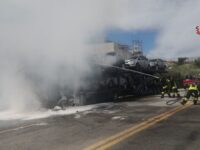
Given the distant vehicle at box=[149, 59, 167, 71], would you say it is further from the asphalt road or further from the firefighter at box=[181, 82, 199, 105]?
the asphalt road

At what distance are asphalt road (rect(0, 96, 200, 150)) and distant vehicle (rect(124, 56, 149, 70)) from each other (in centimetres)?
1185

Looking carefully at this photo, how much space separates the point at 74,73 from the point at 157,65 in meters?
14.0

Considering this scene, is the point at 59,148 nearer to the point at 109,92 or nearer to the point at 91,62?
the point at 91,62

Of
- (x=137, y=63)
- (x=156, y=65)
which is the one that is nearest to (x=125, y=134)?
(x=137, y=63)

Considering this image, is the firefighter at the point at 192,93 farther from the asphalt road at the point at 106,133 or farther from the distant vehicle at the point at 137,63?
the distant vehicle at the point at 137,63

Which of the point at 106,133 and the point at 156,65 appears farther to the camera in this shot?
the point at 156,65

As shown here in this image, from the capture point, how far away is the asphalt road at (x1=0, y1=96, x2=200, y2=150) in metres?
8.00

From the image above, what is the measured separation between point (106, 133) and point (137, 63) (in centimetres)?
1660

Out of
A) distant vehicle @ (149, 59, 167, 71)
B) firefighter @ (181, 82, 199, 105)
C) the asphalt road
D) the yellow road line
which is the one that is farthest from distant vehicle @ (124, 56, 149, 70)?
the yellow road line

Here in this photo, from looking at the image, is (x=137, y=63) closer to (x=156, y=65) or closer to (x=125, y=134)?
(x=156, y=65)

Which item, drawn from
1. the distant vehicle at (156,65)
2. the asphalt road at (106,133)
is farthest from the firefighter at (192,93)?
the distant vehicle at (156,65)

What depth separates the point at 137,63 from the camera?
84.4 feet

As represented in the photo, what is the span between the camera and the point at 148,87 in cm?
2794

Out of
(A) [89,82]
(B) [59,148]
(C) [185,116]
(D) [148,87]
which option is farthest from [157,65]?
(B) [59,148]
